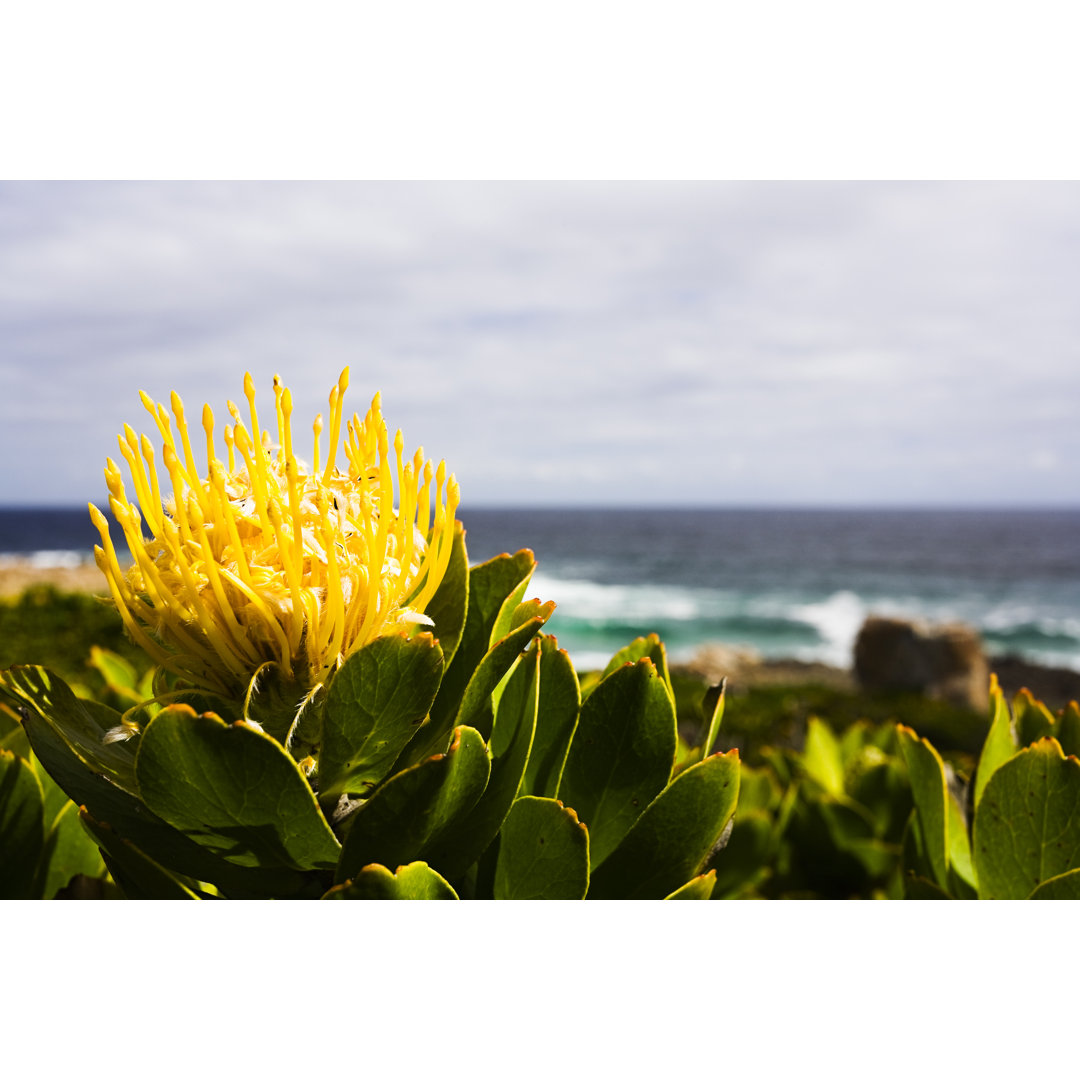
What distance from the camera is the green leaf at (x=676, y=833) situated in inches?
28.6

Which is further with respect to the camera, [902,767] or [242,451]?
[902,767]

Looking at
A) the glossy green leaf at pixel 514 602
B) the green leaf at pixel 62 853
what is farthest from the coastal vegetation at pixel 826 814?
the glossy green leaf at pixel 514 602

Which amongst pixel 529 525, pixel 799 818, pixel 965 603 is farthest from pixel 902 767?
pixel 529 525

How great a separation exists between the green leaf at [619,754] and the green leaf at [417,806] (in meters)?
0.15

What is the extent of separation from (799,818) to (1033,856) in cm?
70

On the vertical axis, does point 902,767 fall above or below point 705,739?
below

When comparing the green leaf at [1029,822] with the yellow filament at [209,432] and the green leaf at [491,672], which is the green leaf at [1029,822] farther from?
the yellow filament at [209,432]

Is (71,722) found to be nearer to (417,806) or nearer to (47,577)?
(417,806)

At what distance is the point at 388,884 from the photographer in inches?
22.9

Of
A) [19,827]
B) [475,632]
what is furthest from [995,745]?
[19,827]

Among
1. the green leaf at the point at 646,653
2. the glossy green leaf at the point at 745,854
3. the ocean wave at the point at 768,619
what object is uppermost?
the green leaf at the point at 646,653

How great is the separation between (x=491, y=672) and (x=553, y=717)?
0.41 feet

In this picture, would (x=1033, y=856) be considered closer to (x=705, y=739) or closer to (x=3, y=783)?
(x=705, y=739)

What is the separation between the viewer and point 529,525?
51.4 metres
